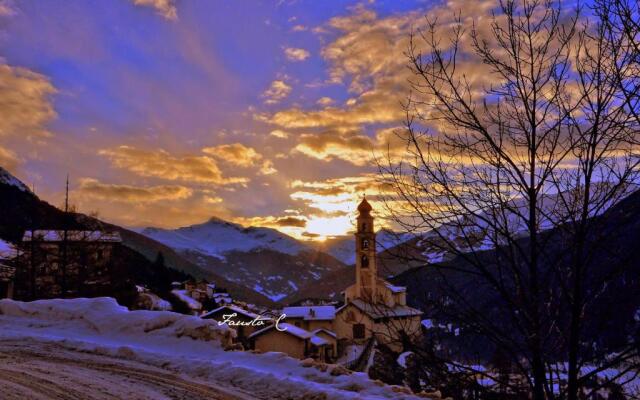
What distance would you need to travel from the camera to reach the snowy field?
25.6 ft

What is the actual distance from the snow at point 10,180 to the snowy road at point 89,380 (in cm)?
9503

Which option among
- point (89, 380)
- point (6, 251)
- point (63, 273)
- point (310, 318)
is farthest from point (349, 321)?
point (89, 380)

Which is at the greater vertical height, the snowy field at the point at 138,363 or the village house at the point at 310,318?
the snowy field at the point at 138,363

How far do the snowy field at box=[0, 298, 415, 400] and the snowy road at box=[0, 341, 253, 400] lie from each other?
15 mm

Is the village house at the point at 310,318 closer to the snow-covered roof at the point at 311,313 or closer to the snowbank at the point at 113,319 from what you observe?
the snow-covered roof at the point at 311,313

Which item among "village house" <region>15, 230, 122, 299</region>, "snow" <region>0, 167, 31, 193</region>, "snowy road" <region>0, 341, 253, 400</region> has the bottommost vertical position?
"snowy road" <region>0, 341, 253, 400</region>

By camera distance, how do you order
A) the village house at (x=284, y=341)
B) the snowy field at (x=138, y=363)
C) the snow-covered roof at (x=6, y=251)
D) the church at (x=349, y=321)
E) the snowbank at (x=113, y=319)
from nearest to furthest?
the church at (x=349, y=321)
the snowy field at (x=138, y=363)
the snowbank at (x=113, y=319)
the snow-covered roof at (x=6, y=251)
the village house at (x=284, y=341)

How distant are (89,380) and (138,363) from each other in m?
1.81

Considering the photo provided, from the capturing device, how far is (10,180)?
95.8m

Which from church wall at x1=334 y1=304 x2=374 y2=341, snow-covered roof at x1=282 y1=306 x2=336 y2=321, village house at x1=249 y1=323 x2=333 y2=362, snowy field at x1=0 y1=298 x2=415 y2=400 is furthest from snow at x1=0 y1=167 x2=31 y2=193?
snowy field at x1=0 y1=298 x2=415 y2=400

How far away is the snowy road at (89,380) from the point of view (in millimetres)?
7312
